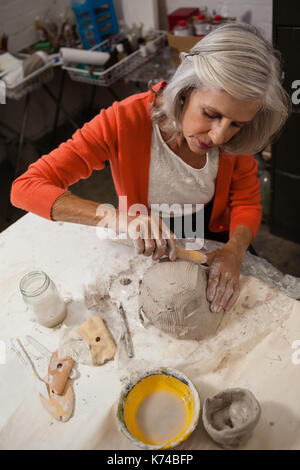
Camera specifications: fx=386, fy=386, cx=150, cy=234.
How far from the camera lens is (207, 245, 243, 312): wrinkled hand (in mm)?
1153

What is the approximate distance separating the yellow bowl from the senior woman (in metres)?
0.26

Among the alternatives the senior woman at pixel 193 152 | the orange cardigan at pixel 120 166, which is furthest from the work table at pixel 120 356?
the orange cardigan at pixel 120 166

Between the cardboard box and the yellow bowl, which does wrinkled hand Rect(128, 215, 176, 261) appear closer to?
the yellow bowl

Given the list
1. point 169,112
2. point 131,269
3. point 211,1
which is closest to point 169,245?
point 131,269

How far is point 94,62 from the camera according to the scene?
2750 millimetres

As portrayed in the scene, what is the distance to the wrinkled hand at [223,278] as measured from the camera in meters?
1.15

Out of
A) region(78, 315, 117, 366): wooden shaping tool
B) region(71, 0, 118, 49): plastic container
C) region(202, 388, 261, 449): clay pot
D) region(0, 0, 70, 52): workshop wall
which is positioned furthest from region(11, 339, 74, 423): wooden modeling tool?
region(0, 0, 70, 52): workshop wall

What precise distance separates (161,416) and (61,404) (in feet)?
0.88

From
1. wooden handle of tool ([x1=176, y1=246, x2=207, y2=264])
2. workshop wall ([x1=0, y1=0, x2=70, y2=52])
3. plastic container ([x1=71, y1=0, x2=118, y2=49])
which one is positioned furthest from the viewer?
A: workshop wall ([x1=0, y1=0, x2=70, y2=52])

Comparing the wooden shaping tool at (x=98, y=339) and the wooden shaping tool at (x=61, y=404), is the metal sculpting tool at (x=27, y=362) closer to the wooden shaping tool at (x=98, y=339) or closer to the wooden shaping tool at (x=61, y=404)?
the wooden shaping tool at (x=61, y=404)

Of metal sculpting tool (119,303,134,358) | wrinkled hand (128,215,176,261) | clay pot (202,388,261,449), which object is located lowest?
metal sculpting tool (119,303,134,358)

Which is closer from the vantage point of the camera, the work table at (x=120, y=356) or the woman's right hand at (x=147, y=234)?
the work table at (x=120, y=356)

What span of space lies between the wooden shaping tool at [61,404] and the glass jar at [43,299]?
211 mm

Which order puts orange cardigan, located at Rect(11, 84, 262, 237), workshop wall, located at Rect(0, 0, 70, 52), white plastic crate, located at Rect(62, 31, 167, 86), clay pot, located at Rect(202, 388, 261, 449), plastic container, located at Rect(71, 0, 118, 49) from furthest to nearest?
1. workshop wall, located at Rect(0, 0, 70, 52)
2. plastic container, located at Rect(71, 0, 118, 49)
3. white plastic crate, located at Rect(62, 31, 167, 86)
4. orange cardigan, located at Rect(11, 84, 262, 237)
5. clay pot, located at Rect(202, 388, 261, 449)
